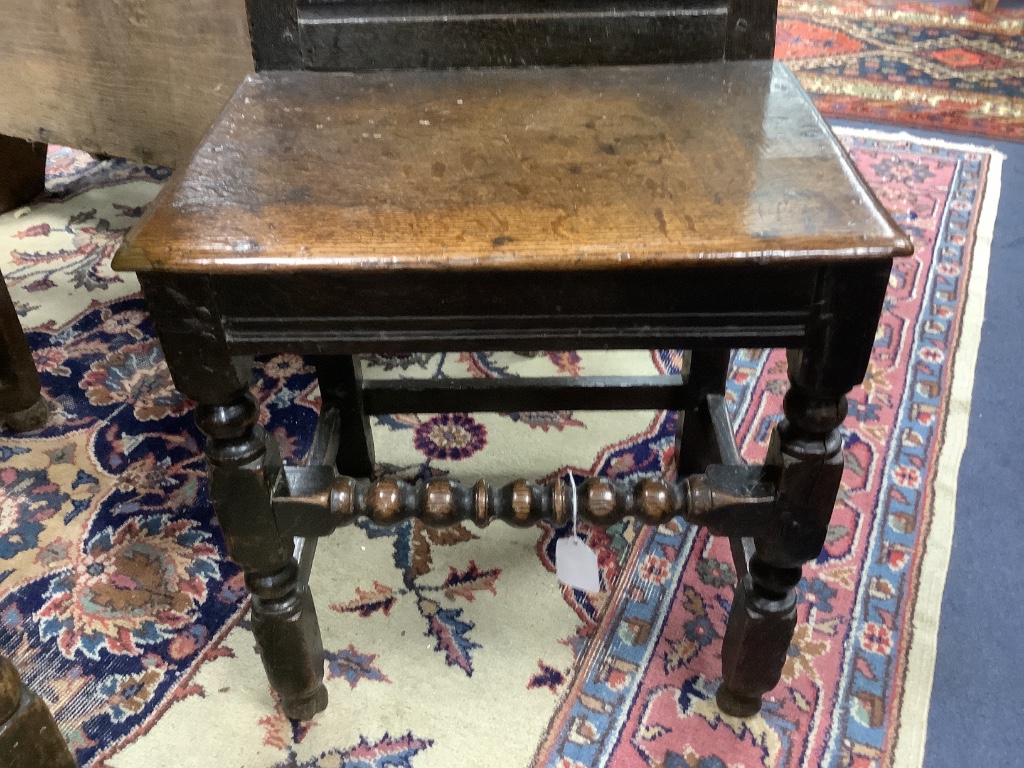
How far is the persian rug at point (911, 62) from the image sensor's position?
2475 mm

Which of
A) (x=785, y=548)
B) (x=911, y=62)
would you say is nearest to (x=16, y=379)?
(x=785, y=548)

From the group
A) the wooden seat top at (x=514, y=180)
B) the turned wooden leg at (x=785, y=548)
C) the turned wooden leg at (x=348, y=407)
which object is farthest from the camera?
the turned wooden leg at (x=348, y=407)

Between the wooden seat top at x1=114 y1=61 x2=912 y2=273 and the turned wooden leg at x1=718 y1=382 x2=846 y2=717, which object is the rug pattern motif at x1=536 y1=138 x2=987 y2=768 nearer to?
the turned wooden leg at x1=718 y1=382 x2=846 y2=717

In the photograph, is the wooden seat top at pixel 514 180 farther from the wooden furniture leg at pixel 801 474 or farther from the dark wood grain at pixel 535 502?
the dark wood grain at pixel 535 502

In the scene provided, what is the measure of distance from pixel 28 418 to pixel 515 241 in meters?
1.06

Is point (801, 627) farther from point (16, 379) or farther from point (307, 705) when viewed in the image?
point (16, 379)

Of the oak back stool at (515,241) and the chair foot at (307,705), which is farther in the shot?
the chair foot at (307,705)

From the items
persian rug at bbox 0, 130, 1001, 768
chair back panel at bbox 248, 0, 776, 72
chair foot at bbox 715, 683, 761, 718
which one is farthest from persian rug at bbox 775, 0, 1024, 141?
chair foot at bbox 715, 683, 761, 718

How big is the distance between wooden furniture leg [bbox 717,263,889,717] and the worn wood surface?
2.76 ft

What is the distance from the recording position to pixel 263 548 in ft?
2.42

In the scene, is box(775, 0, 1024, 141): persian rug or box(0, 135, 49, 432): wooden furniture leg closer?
box(0, 135, 49, 432): wooden furniture leg

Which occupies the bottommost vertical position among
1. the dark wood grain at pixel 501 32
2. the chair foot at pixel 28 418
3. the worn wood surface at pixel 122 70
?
the chair foot at pixel 28 418

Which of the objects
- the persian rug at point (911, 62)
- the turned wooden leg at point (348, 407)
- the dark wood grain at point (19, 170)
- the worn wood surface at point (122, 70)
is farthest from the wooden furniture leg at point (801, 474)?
the persian rug at point (911, 62)

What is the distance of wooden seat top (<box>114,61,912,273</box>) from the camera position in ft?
1.84
